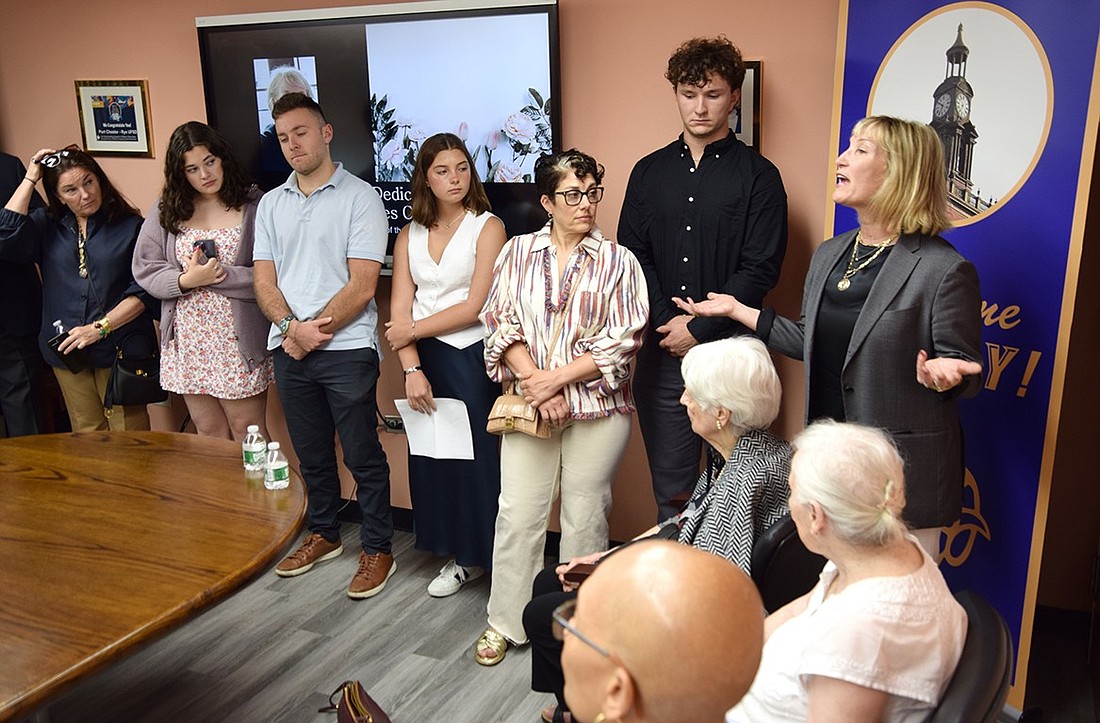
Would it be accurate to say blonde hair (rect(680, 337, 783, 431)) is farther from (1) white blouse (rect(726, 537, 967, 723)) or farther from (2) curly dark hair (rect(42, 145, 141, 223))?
(2) curly dark hair (rect(42, 145, 141, 223))

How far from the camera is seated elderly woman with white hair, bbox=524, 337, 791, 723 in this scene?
7.50ft

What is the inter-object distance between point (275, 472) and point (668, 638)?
65.7 inches

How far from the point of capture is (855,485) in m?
1.70

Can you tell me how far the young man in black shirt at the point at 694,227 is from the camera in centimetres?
299

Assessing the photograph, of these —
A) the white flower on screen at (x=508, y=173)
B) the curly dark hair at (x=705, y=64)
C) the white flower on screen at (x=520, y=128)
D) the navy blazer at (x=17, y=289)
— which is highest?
the curly dark hair at (x=705, y=64)

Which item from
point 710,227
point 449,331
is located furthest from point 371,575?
point 710,227

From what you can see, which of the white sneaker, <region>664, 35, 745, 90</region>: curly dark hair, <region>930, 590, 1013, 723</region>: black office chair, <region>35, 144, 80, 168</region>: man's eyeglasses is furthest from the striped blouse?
<region>35, 144, 80, 168</region>: man's eyeglasses

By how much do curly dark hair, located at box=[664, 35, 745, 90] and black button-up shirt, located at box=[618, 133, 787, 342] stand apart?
0.68 ft

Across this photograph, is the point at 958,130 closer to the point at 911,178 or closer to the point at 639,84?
the point at 911,178

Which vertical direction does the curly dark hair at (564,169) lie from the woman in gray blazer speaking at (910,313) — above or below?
above

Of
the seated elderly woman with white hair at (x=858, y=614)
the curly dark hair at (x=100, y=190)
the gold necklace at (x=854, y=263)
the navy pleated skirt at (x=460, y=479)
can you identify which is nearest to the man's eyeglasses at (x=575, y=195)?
the navy pleated skirt at (x=460, y=479)

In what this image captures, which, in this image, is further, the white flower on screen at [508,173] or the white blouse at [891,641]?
the white flower on screen at [508,173]

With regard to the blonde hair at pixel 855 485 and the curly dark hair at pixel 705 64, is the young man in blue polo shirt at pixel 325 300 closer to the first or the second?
the curly dark hair at pixel 705 64

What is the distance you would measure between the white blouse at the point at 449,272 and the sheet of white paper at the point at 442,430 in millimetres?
247
